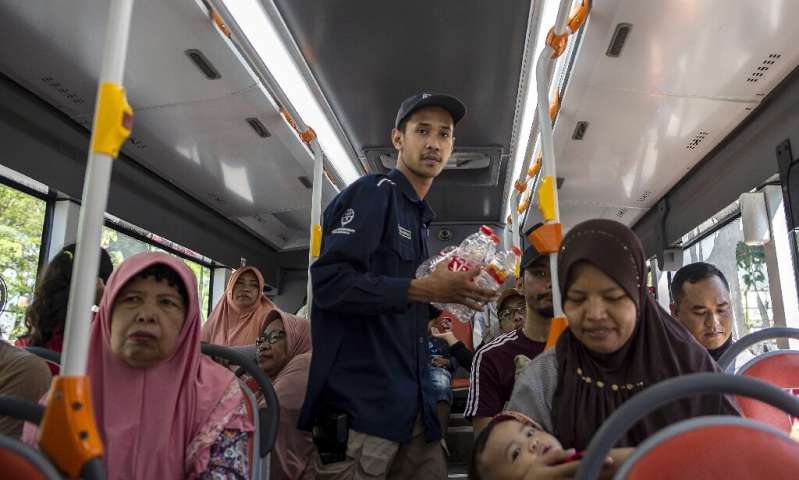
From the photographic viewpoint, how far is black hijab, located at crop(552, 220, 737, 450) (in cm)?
141

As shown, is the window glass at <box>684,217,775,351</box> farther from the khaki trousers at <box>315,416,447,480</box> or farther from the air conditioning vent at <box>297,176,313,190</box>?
the air conditioning vent at <box>297,176,313,190</box>

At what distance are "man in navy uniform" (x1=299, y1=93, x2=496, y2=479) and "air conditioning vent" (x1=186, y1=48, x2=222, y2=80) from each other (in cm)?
158

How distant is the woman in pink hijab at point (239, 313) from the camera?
3.96m

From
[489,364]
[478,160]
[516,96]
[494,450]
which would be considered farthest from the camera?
[478,160]

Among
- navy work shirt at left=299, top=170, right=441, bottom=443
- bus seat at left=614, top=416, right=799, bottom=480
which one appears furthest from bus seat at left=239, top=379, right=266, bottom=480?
bus seat at left=614, top=416, right=799, bottom=480

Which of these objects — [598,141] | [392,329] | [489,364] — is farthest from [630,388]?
[598,141]

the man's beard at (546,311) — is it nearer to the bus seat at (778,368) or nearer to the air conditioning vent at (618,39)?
the bus seat at (778,368)

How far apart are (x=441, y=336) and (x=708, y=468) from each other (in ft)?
10.6

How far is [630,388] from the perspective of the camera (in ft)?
4.77

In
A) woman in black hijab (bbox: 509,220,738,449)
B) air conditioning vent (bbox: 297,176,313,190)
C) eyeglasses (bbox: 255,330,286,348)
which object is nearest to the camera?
woman in black hijab (bbox: 509,220,738,449)

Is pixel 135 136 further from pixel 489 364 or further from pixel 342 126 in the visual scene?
pixel 489 364

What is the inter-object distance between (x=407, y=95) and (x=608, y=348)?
2.77 meters

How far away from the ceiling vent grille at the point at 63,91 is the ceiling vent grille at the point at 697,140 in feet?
12.6

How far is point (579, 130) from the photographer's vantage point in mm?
3986
